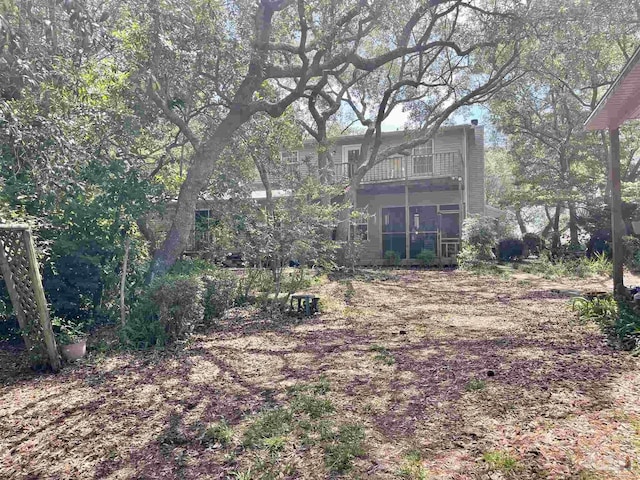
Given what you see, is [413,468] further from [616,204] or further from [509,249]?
[509,249]

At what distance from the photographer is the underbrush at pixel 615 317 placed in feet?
15.4

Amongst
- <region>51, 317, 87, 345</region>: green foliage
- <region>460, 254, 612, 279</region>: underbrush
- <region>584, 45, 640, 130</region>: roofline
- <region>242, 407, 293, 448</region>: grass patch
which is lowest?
<region>242, 407, 293, 448</region>: grass patch

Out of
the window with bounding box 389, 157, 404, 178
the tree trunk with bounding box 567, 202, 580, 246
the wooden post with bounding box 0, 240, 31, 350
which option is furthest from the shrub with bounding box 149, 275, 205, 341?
the tree trunk with bounding box 567, 202, 580, 246

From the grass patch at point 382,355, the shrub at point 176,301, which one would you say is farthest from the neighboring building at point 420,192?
the grass patch at point 382,355

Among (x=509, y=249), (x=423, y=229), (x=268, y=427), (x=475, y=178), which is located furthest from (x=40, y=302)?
(x=475, y=178)

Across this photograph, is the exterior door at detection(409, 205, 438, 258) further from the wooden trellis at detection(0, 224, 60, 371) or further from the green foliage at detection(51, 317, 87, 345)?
the wooden trellis at detection(0, 224, 60, 371)

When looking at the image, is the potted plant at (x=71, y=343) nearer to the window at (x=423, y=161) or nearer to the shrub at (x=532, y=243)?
the window at (x=423, y=161)

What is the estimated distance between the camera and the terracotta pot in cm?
495

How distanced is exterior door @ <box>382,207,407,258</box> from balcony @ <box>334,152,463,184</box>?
181 cm

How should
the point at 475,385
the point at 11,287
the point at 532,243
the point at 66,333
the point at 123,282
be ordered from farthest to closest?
the point at 532,243 → the point at 123,282 → the point at 66,333 → the point at 11,287 → the point at 475,385

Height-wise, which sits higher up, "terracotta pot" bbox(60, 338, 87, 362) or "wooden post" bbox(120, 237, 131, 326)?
"wooden post" bbox(120, 237, 131, 326)

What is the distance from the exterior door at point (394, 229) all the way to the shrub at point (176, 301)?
1401cm

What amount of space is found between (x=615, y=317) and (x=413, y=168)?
1401 centimetres

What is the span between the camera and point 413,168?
18.9 meters
